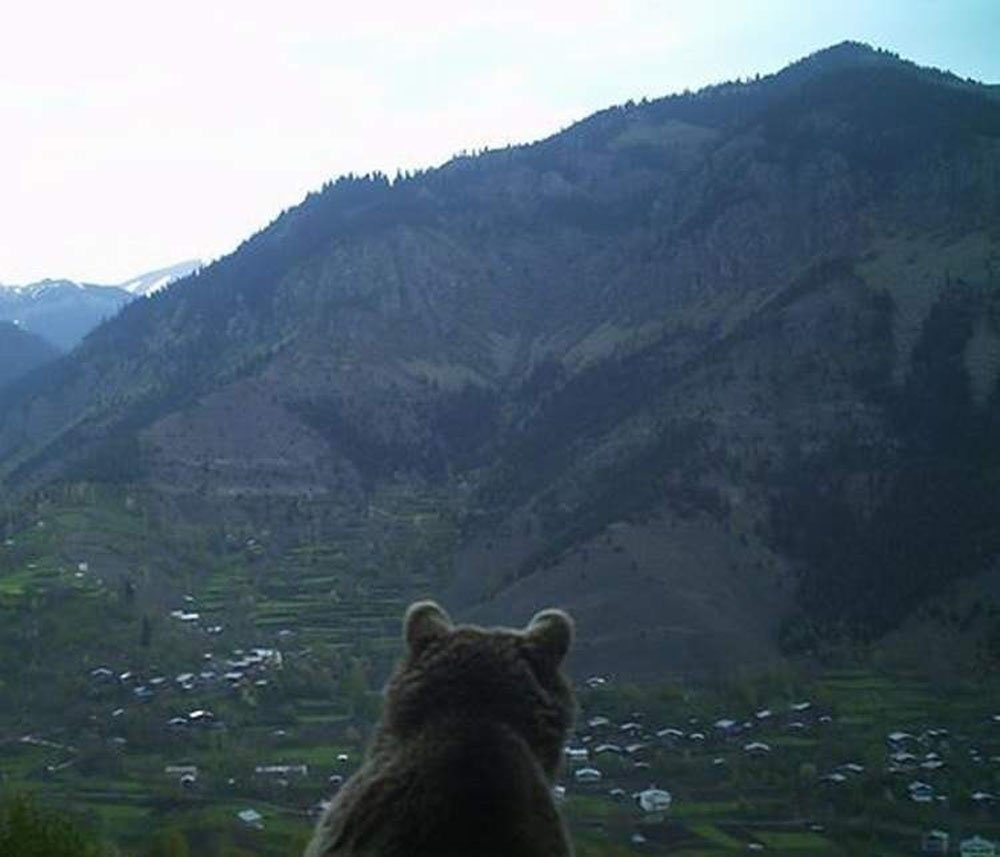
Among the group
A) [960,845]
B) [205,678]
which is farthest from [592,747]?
[205,678]

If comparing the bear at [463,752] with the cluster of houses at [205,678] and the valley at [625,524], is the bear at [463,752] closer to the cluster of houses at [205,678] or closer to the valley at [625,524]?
the valley at [625,524]

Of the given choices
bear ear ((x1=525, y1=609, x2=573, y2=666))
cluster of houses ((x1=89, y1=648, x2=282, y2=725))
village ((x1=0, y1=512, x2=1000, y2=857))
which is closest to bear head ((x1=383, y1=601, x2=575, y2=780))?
bear ear ((x1=525, y1=609, x2=573, y2=666))

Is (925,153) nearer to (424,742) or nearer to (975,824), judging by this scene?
(975,824)

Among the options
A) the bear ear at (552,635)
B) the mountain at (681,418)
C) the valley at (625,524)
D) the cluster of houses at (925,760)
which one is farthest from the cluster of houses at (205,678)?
the bear ear at (552,635)

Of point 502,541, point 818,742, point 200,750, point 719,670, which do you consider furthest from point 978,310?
point 200,750

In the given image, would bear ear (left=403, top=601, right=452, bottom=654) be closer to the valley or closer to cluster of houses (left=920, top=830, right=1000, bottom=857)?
the valley

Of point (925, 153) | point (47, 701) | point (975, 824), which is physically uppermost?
point (925, 153)
